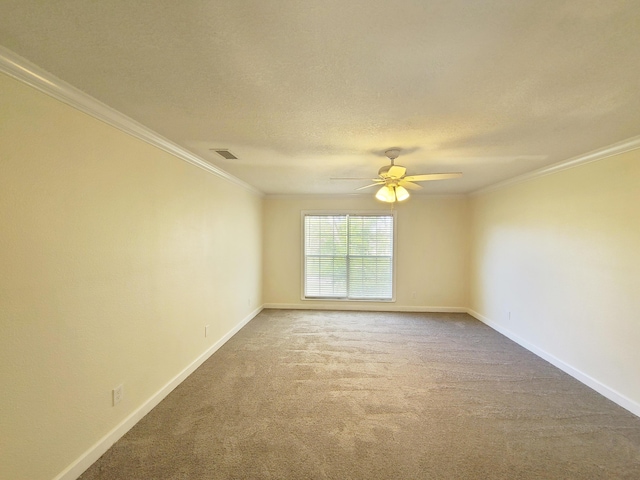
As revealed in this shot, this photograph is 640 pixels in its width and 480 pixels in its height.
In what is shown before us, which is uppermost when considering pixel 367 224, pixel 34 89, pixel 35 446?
pixel 34 89

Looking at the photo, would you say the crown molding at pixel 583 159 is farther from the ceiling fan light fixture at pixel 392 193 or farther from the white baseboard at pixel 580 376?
the white baseboard at pixel 580 376

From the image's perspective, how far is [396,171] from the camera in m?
2.69

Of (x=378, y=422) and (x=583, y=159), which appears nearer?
(x=378, y=422)

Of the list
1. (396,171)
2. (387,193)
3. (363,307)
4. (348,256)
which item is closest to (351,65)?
(396,171)

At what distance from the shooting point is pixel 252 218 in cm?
506

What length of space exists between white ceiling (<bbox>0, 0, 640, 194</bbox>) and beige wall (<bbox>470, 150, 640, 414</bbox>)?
67 centimetres

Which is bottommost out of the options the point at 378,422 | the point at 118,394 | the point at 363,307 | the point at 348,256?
the point at 378,422

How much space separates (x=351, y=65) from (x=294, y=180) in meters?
2.85

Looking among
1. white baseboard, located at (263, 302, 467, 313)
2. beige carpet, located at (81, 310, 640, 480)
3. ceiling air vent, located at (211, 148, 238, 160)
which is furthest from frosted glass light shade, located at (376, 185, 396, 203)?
white baseboard, located at (263, 302, 467, 313)

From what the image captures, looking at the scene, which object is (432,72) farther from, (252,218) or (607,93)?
(252,218)

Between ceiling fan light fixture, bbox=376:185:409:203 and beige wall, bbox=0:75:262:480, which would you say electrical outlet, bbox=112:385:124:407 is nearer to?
beige wall, bbox=0:75:262:480

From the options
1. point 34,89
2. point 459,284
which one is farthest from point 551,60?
point 459,284

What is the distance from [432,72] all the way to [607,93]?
1.10 m

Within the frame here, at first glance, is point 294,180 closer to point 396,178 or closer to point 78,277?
point 396,178
